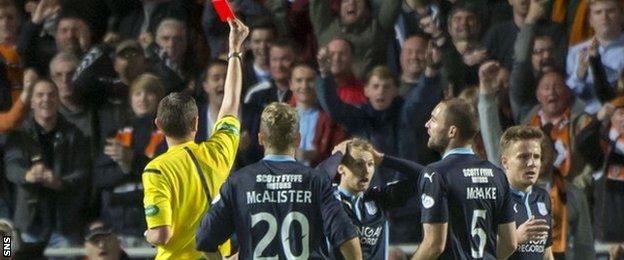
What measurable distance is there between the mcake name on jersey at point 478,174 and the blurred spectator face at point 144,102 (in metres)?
4.92

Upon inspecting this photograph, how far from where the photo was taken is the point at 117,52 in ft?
41.4

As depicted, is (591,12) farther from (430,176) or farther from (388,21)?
(430,176)

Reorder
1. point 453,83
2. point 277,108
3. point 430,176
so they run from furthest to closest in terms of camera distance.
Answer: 1. point 453,83
2. point 430,176
3. point 277,108

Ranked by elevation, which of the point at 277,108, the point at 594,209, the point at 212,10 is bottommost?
the point at 594,209

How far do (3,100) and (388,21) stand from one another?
3316 mm

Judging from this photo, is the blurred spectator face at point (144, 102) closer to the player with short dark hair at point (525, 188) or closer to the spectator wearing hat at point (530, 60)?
the spectator wearing hat at point (530, 60)

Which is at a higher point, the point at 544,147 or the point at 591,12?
the point at 591,12

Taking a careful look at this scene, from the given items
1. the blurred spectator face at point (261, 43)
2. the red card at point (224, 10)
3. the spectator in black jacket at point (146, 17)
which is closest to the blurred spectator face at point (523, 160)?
the red card at point (224, 10)

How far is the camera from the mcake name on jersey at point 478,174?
7.79 meters

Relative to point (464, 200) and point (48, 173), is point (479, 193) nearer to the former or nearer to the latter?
point (464, 200)

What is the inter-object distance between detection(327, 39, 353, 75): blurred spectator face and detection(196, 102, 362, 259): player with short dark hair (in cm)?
509

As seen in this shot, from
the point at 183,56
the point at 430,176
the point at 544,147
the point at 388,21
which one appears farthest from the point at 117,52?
the point at 430,176

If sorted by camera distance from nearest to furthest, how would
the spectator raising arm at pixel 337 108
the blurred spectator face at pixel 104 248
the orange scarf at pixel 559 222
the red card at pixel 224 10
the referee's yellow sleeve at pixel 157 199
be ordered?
the referee's yellow sleeve at pixel 157 199 < the red card at pixel 224 10 < the orange scarf at pixel 559 222 < the blurred spectator face at pixel 104 248 < the spectator raising arm at pixel 337 108

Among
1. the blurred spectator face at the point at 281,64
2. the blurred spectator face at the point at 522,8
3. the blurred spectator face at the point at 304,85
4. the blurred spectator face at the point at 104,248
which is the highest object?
the blurred spectator face at the point at 522,8
